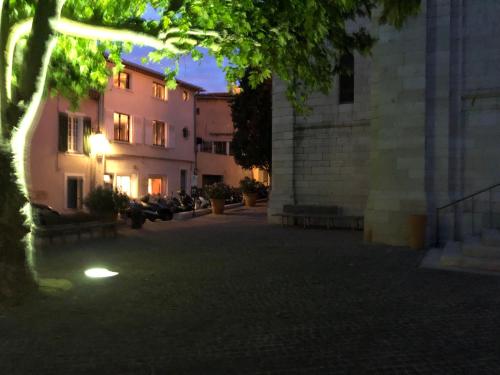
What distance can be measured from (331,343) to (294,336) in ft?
1.36

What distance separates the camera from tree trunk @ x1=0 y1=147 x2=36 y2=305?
6.53 metres

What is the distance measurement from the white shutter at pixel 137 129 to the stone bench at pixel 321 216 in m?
11.6

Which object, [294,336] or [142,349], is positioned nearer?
[142,349]

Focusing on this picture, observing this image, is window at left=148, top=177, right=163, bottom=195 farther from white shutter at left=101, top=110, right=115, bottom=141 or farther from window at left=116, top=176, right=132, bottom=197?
white shutter at left=101, top=110, right=115, bottom=141

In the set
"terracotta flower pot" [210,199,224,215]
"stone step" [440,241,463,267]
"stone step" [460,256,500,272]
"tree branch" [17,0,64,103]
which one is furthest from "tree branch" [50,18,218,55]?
"terracotta flower pot" [210,199,224,215]

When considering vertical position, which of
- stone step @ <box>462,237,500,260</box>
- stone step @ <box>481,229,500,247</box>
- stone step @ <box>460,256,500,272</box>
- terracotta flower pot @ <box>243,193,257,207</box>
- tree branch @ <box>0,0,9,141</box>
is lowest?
stone step @ <box>460,256,500,272</box>

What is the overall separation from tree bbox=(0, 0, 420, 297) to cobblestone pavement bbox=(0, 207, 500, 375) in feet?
4.89

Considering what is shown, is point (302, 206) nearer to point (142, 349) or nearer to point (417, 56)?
point (417, 56)

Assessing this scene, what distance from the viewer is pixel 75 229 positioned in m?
13.1

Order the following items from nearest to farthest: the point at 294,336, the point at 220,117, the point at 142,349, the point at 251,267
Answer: the point at 142,349 < the point at 294,336 < the point at 251,267 < the point at 220,117

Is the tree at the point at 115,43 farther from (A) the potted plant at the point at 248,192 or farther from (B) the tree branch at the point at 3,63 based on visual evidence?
(A) the potted plant at the point at 248,192

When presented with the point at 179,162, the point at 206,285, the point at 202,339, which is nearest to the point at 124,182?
the point at 179,162

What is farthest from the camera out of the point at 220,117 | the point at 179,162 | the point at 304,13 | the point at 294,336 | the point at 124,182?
the point at 220,117

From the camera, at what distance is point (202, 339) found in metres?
5.15
